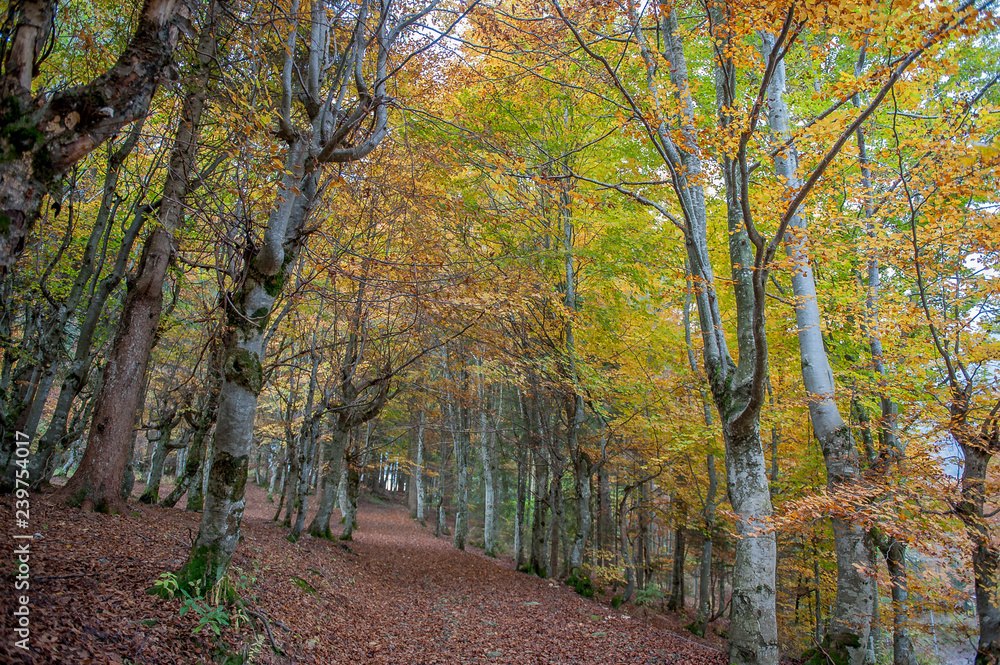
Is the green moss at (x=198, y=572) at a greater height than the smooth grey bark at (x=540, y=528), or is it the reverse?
the green moss at (x=198, y=572)

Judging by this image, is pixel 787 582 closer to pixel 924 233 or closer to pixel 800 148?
pixel 924 233

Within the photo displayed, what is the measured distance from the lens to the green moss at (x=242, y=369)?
4.48 m

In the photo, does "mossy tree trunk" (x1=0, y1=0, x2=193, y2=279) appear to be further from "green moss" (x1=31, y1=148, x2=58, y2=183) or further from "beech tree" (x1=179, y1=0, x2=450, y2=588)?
"beech tree" (x1=179, y1=0, x2=450, y2=588)

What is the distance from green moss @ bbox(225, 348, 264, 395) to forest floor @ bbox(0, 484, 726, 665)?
1.86 meters

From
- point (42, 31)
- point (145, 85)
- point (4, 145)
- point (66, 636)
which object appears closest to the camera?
point (4, 145)

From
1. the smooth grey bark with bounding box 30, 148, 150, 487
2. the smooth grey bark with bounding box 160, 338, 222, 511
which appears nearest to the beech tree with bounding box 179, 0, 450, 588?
the smooth grey bark with bounding box 30, 148, 150, 487

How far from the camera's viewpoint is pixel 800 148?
6.56m

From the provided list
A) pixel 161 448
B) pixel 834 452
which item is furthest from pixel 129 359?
pixel 834 452

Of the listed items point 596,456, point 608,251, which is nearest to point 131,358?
point 608,251

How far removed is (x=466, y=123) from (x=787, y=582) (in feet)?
58.4

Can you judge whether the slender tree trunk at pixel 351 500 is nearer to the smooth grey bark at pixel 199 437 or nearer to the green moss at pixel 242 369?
the smooth grey bark at pixel 199 437

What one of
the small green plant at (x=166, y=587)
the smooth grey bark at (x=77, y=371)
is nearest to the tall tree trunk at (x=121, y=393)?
the smooth grey bark at (x=77, y=371)

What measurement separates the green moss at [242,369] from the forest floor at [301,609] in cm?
186

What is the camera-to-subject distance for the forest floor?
3361mm
